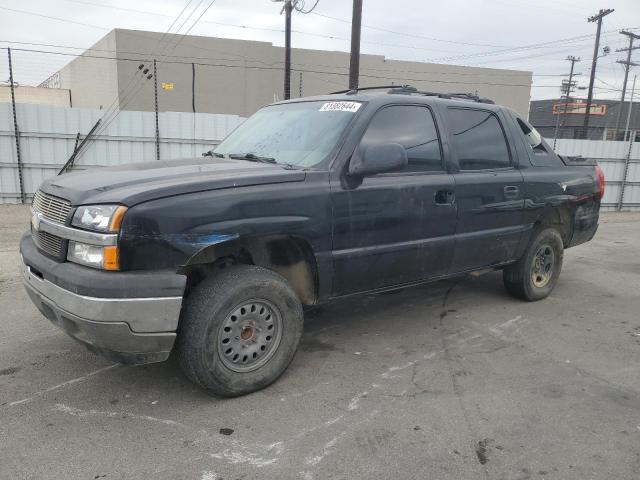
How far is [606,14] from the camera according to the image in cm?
3700

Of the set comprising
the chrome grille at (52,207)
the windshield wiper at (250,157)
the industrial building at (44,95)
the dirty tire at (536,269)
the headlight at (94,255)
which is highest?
the industrial building at (44,95)

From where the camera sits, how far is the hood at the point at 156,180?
2906 mm

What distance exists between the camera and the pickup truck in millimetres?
2852

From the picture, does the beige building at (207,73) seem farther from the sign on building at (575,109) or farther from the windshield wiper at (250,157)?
the sign on building at (575,109)

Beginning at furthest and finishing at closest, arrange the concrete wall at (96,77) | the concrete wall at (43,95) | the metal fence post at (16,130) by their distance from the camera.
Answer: the concrete wall at (43,95) → the concrete wall at (96,77) → the metal fence post at (16,130)

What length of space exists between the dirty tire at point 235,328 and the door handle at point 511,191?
2329 millimetres

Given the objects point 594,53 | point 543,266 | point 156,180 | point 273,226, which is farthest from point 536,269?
point 594,53

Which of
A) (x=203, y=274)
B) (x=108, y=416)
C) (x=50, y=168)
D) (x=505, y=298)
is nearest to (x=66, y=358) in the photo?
(x=108, y=416)

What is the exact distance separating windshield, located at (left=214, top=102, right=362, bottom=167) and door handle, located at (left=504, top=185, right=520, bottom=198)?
1681mm

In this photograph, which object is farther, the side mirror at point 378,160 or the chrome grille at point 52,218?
the side mirror at point 378,160

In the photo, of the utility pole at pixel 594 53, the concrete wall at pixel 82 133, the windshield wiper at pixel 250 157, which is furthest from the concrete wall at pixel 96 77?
the utility pole at pixel 594 53

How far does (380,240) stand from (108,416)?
210 cm

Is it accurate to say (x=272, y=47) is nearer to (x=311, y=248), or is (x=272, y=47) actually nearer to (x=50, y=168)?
(x=50, y=168)

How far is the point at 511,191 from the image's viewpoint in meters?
4.75
